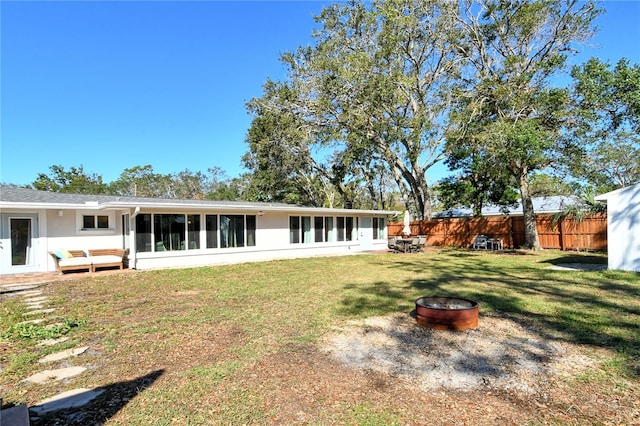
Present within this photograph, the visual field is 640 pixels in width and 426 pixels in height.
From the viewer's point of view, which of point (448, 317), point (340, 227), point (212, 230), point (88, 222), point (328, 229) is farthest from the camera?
point (340, 227)

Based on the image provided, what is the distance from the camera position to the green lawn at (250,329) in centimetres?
288

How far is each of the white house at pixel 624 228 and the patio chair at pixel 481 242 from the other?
9.05 metres

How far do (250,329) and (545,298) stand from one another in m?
5.71

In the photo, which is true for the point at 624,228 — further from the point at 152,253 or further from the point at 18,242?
the point at 18,242

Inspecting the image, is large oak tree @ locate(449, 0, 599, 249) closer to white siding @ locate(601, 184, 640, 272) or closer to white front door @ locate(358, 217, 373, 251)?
white siding @ locate(601, 184, 640, 272)

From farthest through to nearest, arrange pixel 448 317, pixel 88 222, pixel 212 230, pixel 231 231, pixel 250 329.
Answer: pixel 231 231 < pixel 212 230 < pixel 88 222 < pixel 250 329 < pixel 448 317

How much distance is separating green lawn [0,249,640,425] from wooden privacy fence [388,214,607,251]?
7871mm

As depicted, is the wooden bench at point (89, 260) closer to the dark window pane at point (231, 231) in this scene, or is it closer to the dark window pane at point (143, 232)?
the dark window pane at point (143, 232)

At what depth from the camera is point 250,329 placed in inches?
195

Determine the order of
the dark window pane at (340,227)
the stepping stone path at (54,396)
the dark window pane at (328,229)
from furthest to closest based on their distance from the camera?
1. the dark window pane at (340,227)
2. the dark window pane at (328,229)
3. the stepping stone path at (54,396)

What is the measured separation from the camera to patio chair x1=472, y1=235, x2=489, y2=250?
18656mm

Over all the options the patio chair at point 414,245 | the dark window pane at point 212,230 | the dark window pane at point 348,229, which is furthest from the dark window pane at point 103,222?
the patio chair at point 414,245

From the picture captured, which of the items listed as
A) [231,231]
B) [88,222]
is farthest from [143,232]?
[231,231]

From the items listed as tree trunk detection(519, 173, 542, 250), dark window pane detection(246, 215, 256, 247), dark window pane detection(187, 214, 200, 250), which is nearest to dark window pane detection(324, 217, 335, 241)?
dark window pane detection(246, 215, 256, 247)
